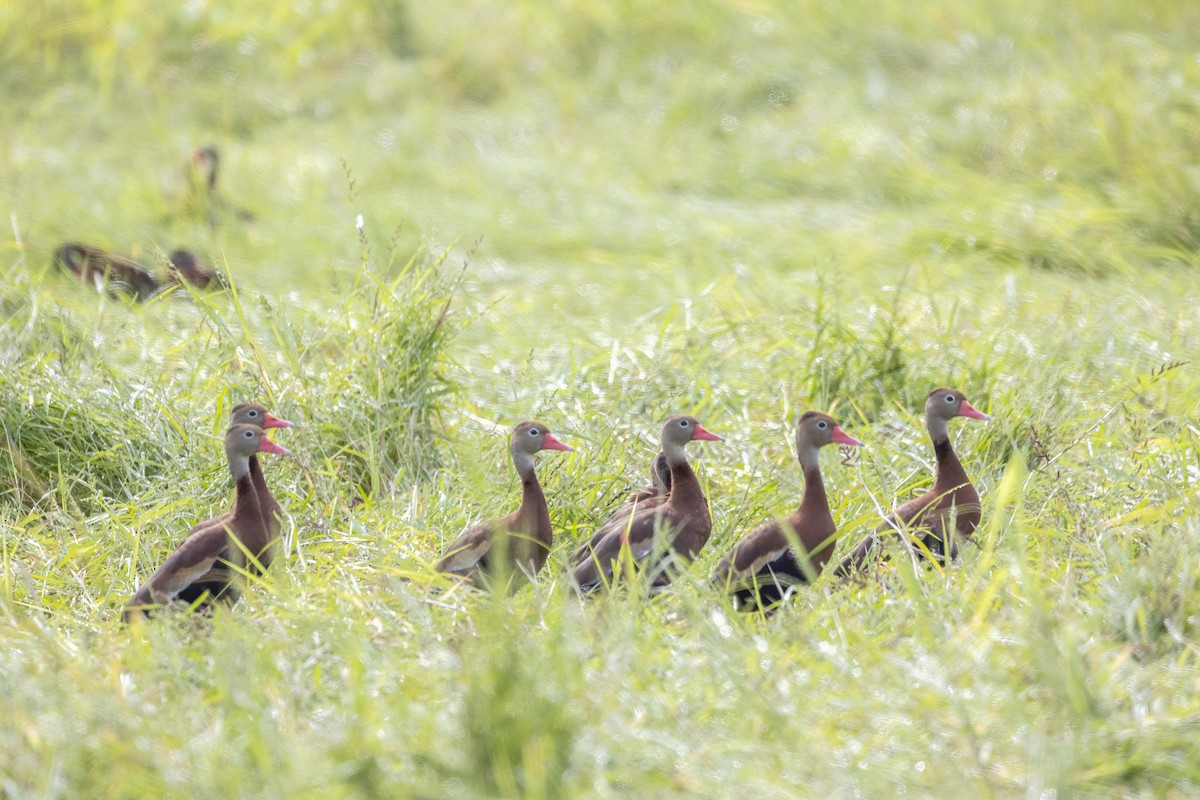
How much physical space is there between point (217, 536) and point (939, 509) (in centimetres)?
195

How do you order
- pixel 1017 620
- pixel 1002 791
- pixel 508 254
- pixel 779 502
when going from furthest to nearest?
pixel 508 254 → pixel 779 502 → pixel 1017 620 → pixel 1002 791

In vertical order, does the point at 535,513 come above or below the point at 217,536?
above

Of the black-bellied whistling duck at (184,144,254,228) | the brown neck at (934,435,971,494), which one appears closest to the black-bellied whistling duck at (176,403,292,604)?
the brown neck at (934,435,971,494)

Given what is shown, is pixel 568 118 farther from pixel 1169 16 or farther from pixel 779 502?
pixel 779 502

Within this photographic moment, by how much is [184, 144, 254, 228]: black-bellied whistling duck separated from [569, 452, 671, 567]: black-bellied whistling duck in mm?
4285

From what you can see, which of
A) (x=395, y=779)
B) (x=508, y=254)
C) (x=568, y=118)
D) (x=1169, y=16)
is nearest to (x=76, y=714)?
(x=395, y=779)

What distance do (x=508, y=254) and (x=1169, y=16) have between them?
545cm

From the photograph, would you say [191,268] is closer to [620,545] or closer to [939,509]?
[620,545]

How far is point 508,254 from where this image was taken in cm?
819

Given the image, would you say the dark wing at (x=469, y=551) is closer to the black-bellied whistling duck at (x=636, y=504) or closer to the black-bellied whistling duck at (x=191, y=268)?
the black-bellied whistling duck at (x=636, y=504)

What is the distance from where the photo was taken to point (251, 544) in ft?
13.9

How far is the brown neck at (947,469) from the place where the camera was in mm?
4410

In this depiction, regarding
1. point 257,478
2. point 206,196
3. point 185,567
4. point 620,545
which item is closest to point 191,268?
point 206,196

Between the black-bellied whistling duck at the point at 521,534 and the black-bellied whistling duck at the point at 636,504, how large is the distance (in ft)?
0.35
